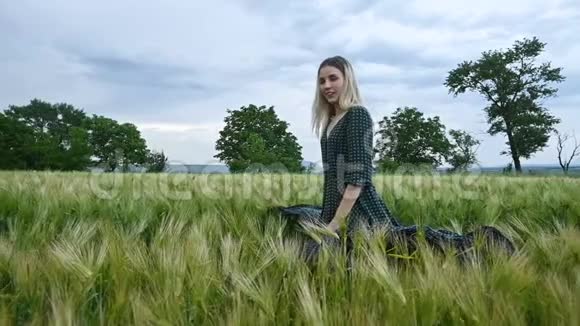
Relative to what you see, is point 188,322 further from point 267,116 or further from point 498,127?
point 267,116

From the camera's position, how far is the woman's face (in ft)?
8.29

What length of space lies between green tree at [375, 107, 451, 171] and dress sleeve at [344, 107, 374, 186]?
33.6 metres

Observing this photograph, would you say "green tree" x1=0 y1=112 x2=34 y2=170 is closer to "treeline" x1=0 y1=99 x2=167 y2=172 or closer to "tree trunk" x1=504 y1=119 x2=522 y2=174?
"treeline" x1=0 y1=99 x2=167 y2=172

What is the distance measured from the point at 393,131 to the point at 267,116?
37.9 feet

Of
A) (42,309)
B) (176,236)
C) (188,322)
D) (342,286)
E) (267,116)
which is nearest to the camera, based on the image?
(188,322)

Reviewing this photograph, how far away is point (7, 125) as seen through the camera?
30109mm

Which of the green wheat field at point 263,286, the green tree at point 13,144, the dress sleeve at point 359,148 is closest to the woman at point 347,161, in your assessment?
the dress sleeve at point 359,148

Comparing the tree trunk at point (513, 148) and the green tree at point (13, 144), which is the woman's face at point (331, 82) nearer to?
the tree trunk at point (513, 148)

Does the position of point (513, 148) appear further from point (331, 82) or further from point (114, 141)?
point (114, 141)

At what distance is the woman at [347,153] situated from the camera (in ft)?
7.73

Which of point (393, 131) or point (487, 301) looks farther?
point (393, 131)

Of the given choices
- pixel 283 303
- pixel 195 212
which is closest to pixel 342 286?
pixel 283 303

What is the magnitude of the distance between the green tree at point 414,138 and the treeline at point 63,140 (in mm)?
19985

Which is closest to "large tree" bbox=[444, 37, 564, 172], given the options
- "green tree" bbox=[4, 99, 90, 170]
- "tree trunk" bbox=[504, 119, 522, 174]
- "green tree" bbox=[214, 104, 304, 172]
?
"tree trunk" bbox=[504, 119, 522, 174]
